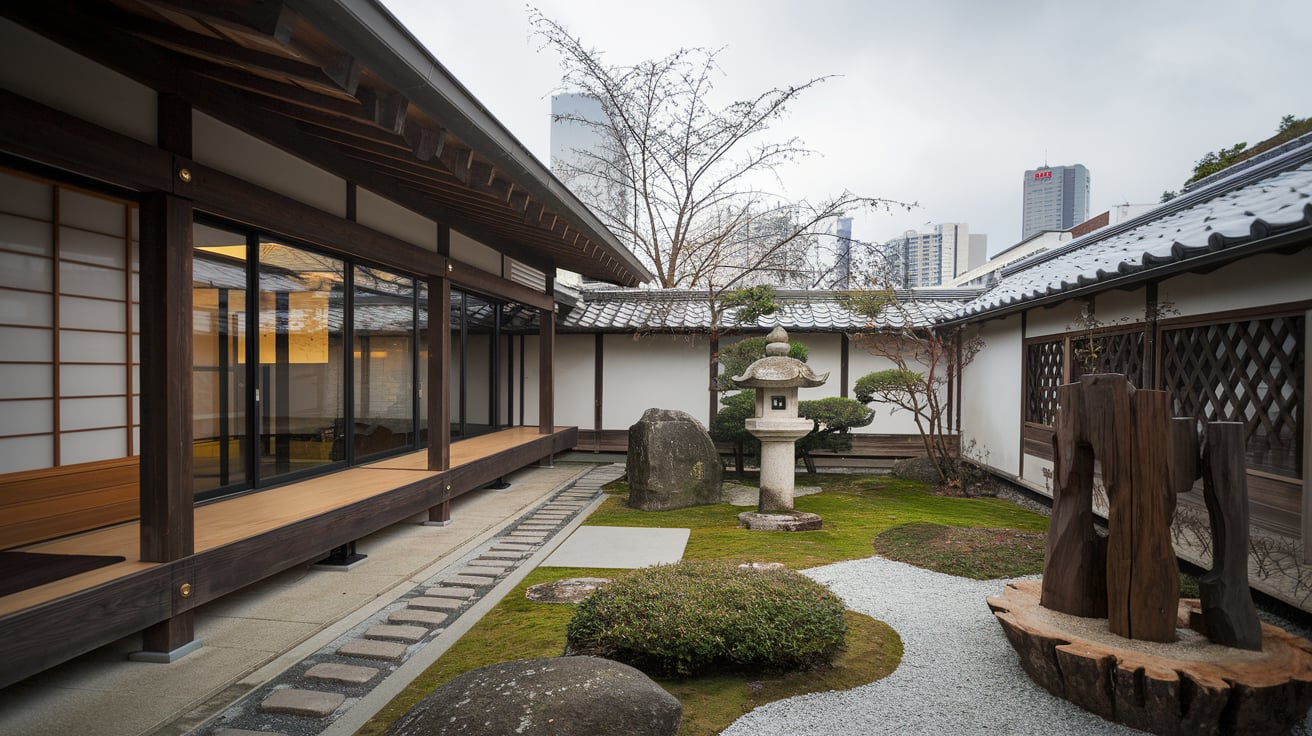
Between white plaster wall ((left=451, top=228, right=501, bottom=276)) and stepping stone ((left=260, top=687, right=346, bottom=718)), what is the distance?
17.8ft

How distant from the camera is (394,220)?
6.61 metres

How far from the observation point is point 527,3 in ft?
52.1

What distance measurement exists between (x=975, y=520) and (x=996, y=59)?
8.28 metres

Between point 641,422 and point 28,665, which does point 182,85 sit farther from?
point 641,422

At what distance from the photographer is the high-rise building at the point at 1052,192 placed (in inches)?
1217

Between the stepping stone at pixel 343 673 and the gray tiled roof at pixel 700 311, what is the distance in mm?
9326

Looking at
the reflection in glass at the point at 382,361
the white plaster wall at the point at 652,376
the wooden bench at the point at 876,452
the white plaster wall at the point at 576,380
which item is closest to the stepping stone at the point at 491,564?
the reflection in glass at the point at 382,361

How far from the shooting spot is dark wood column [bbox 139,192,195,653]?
3.66 metres

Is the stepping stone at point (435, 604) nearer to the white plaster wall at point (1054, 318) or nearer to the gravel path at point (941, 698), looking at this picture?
the gravel path at point (941, 698)

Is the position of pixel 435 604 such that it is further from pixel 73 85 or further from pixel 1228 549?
pixel 1228 549

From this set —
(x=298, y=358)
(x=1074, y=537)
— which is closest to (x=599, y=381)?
(x=298, y=358)

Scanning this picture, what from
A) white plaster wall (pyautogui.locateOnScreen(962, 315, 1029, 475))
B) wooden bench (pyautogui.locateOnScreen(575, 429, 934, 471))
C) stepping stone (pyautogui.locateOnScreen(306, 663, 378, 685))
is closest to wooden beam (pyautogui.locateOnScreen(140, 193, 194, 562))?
stepping stone (pyautogui.locateOnScreen(306, 663, 378, 685))

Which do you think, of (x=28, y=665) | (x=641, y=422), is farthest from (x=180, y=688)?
(x=641, y=422)

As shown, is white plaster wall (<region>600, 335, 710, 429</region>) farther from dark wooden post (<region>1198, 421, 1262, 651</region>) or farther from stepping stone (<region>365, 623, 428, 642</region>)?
dark wooden post (<region>1198, 421, 1262, 651</region>)
